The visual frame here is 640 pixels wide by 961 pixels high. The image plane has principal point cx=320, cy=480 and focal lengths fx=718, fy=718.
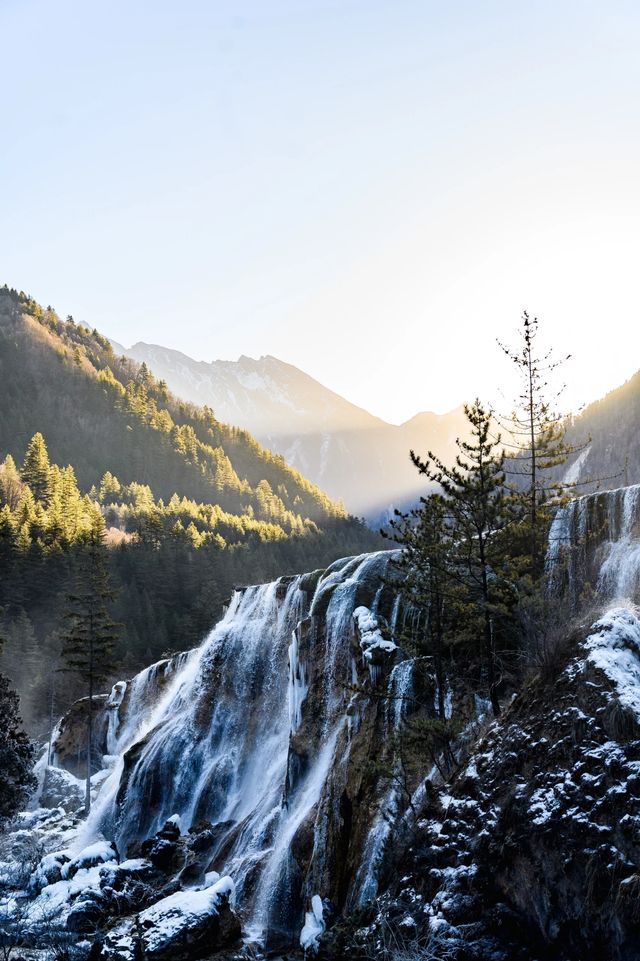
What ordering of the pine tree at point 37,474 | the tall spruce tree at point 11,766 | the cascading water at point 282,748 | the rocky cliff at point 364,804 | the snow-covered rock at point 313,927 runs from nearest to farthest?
the rocky cliff at point 364,804, the snow-covered rock at point 313,927, the cascading water at point 282,748, the tall spruce tree at point 11,766, the pine tree at point 37,474

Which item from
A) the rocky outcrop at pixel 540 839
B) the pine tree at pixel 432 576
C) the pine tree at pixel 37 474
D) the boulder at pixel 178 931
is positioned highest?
the pine tree at pixel 37 474

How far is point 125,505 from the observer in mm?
114562

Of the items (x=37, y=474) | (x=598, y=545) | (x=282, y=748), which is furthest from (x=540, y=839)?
(x=37, y=474)

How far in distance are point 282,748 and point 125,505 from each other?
287 ft

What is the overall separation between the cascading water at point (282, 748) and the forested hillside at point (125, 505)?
13.7 m

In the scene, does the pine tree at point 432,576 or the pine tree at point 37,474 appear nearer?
the pine tree at point 432,576

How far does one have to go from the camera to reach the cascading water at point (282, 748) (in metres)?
21.0

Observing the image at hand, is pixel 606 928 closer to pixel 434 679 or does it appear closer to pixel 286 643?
pixel 434 679

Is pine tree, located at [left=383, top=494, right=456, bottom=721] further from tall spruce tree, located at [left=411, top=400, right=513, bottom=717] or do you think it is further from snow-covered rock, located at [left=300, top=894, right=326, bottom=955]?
snow-covered rock, located at [left=300, top=894, right=326, bottom=955]

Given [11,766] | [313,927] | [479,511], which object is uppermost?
[479,511]

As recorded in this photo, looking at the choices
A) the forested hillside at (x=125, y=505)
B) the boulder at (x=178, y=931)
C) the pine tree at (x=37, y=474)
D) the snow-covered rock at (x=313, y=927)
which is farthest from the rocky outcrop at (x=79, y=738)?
the pine tree at (x=37, y=474)

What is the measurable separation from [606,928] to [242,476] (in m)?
150

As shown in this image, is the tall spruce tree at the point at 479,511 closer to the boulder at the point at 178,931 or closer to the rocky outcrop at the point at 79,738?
the boulder at the point at 178,931

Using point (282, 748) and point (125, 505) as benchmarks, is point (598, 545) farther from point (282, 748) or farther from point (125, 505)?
point (125, 505)
